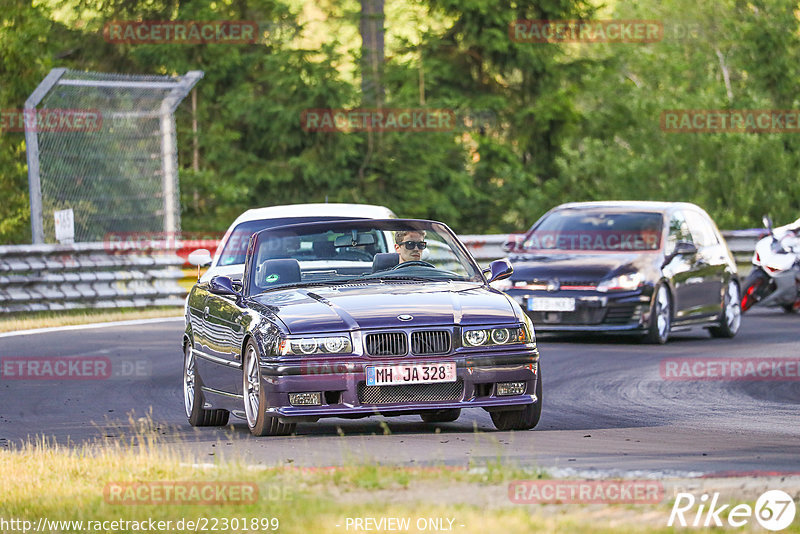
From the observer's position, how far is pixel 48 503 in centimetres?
736

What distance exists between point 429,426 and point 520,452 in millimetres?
2128

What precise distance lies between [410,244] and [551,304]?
23.1 ft

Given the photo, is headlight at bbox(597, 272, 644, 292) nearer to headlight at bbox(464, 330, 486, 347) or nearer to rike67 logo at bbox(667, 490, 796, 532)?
headlight at bbox(464, 330, 486, 347)

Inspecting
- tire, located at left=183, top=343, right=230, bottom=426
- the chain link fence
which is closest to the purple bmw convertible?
tire, located at left=183, top=343, right=230, bottom=426

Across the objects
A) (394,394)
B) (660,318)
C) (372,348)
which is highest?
(372,348)

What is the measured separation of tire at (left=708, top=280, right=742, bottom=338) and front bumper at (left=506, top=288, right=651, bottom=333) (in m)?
1.86

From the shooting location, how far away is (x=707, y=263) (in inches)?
774

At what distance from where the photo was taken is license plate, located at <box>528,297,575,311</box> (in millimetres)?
18312

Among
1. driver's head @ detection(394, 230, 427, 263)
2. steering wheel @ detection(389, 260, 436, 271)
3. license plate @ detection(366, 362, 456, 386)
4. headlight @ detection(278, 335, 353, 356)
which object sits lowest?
license plate @ detection(366, 362, 456, 386)

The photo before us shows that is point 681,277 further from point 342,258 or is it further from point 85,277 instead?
point 85,277

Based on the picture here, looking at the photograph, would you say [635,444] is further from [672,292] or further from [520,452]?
[672,292]

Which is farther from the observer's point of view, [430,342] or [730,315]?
[730,315]

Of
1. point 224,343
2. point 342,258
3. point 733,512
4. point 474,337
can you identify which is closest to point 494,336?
point 474,337

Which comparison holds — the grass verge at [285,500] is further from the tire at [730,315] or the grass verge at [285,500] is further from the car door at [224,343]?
the tire at [730,315]
